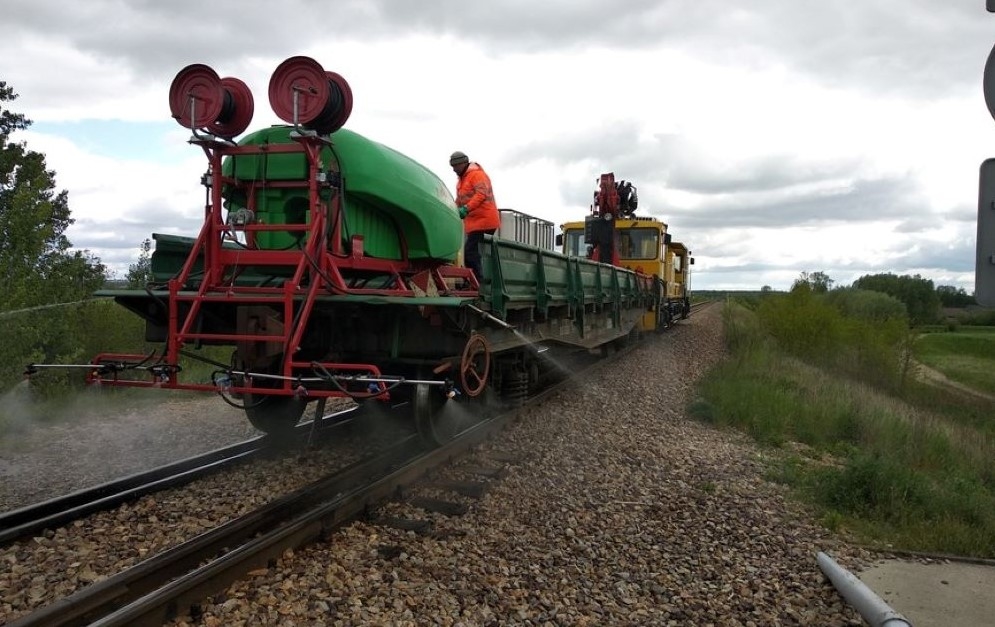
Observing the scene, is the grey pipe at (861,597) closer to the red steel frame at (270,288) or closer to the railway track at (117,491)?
the red steel frame at (270,288)

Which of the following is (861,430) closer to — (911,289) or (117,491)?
(117,491)

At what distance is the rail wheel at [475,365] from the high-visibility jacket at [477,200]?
5.60 feet

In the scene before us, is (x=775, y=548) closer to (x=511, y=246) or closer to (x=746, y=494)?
(x=746, y=494)

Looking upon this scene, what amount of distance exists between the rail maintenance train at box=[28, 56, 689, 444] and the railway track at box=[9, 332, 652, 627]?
659mm

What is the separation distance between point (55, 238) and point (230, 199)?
18.9ft

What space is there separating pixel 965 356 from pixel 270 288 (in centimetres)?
3967

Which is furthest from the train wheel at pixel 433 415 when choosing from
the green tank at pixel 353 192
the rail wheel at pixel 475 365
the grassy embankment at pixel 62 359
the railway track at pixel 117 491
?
the grassy embankment at pixel 62 359

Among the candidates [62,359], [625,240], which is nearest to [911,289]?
[625,240]

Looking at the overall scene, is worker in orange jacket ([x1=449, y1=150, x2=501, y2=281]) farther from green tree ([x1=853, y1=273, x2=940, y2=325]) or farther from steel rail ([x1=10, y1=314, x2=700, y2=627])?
green tree ([x1=853, y1=273, x2=940, y2=325])

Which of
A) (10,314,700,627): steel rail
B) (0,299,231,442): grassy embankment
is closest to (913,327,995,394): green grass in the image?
(10,314,700,627): steel rail

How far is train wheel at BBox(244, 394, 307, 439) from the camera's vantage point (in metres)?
6.68

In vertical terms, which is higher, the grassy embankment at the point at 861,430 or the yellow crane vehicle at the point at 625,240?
the yellow crane vehicle at the point at 625,240

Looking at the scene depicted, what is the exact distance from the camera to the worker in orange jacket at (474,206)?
7.45 metres

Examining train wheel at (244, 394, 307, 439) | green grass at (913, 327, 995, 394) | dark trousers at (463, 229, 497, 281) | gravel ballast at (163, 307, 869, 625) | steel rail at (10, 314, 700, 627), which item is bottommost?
green grass at (913, 327, 995, 394)
